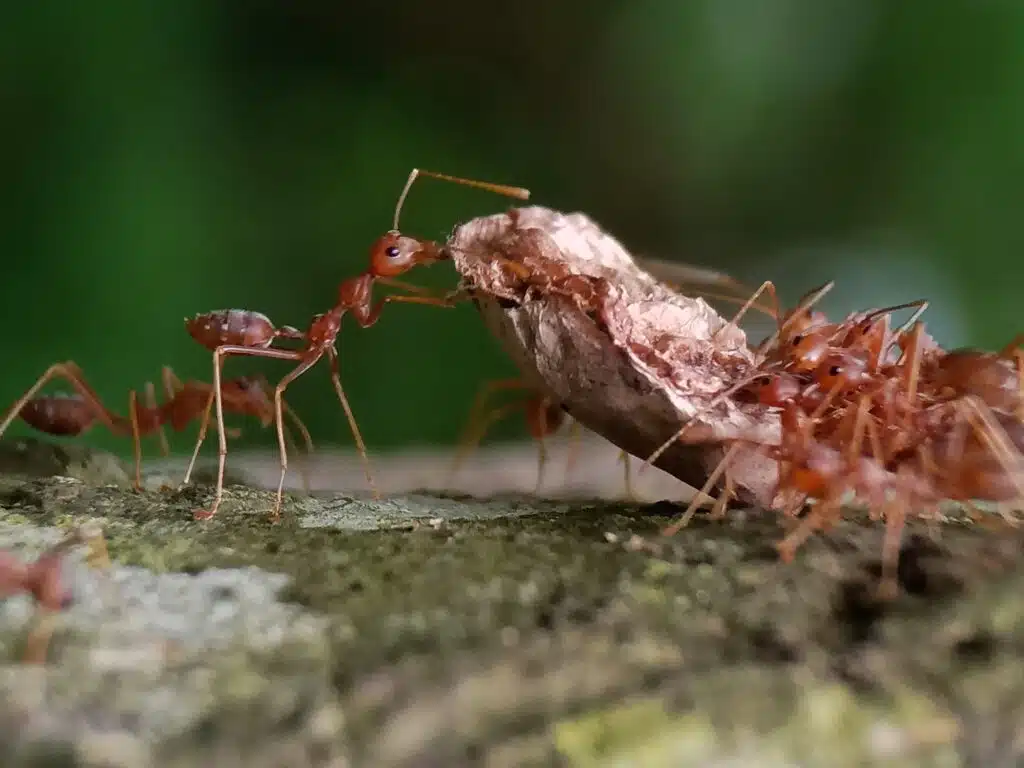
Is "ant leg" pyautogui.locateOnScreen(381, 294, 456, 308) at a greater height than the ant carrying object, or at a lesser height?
greater

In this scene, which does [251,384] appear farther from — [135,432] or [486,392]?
[486,392]

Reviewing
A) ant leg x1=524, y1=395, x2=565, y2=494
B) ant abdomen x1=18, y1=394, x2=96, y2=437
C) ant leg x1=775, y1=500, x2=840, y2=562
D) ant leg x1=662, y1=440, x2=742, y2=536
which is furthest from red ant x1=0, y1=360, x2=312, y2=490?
ant leg x1=775, y1=500, x2=840, y2=562

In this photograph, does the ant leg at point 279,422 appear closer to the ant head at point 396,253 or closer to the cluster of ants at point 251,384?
the cluster of ants at point 251,384

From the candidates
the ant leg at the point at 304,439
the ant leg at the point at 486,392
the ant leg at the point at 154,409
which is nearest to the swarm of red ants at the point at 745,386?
the ant leg at the point at 486,392

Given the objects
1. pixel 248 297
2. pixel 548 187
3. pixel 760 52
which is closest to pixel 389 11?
pixel 548 187

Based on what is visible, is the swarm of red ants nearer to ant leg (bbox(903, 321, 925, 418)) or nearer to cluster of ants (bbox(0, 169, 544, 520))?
ant leg (bbox(903, 321, 925, 418))

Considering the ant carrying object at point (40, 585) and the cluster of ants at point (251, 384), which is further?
the cluster of ants at point (251, 384)

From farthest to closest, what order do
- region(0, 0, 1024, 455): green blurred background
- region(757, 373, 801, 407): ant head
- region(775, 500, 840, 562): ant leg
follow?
1. region(0, 0, 1024, 455): green blurred background
2. region(757, 373, 801, 407): ant head
3. region(775, 500, 840, 562): ant leg

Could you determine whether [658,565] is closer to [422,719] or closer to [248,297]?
[422,719]
